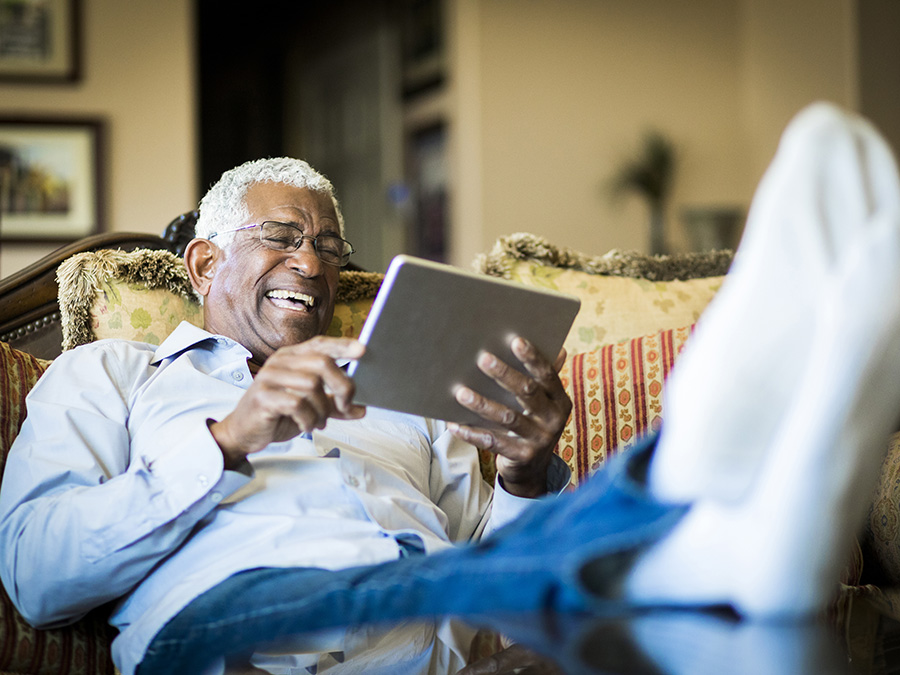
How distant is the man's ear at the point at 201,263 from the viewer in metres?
1.61

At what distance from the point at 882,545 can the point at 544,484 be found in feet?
2.06

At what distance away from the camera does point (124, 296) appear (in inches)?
62.7

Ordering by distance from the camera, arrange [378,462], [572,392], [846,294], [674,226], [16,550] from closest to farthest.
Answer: [846,294]
[16,550]
[378,462]
[572,392]
[674,226]

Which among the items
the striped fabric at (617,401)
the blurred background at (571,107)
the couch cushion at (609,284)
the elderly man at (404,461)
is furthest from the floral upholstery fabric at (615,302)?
the blurred background at (571,107)

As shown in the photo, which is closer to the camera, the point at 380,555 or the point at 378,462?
the point at 380,555

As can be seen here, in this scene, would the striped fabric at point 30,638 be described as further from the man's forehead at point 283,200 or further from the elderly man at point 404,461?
the man's forehead at point 283,200

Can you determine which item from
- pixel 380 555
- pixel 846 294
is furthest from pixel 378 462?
pixel 846 294

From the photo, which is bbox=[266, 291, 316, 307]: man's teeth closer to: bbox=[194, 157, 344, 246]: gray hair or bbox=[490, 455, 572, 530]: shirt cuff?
bbox=[194, 157, 344, 246]: gray hair

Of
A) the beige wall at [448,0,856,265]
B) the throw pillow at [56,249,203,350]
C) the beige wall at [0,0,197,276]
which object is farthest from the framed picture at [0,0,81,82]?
the throw pillow at [56,249,203,350]

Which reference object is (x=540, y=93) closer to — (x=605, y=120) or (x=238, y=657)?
(x=605, y=120)

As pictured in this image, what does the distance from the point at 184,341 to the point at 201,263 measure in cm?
28

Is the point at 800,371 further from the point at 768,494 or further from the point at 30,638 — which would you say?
the point at 30,638

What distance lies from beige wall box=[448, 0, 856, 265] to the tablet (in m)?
3.95

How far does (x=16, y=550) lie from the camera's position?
43.6 inches
